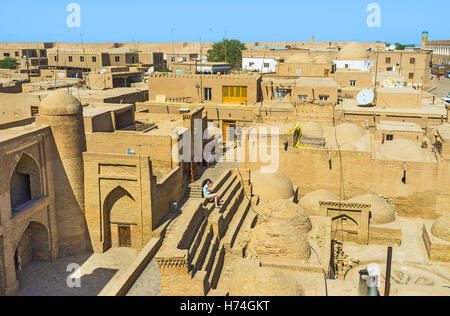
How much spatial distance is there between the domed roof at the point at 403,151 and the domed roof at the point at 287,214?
7078mm

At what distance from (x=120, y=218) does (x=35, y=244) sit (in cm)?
369

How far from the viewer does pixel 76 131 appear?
19.0 meters

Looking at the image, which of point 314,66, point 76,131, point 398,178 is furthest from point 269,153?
point 314,66

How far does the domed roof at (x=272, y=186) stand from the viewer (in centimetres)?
2258

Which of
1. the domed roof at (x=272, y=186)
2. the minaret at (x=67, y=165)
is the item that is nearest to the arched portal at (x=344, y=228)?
the domed roof at (x=272, y=186)

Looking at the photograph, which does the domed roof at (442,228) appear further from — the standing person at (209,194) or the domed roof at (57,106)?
the domed roof at (57,106)

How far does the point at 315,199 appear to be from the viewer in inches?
919

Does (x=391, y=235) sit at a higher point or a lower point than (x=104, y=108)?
lower

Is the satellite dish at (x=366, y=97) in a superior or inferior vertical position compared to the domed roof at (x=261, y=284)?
superior

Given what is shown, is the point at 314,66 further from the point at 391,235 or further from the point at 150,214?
the point at 150,214

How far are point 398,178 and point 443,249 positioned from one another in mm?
4880

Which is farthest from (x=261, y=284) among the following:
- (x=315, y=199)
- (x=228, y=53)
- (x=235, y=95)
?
(x=228, y=53)
